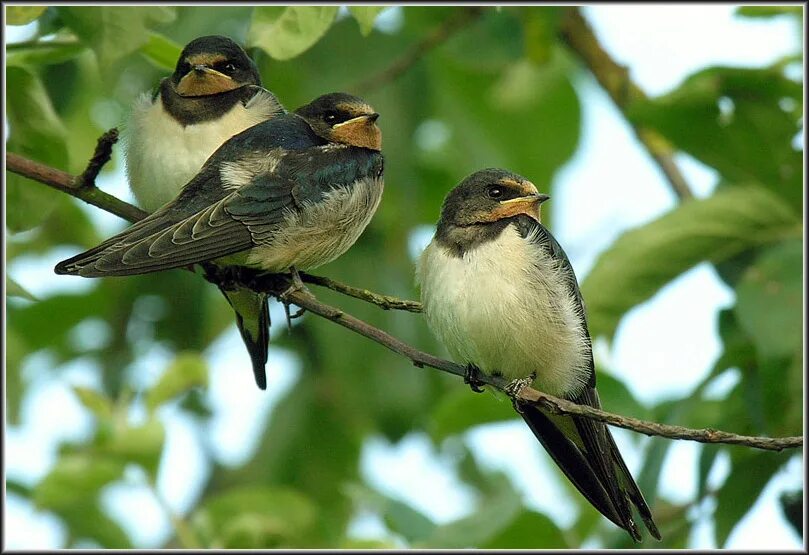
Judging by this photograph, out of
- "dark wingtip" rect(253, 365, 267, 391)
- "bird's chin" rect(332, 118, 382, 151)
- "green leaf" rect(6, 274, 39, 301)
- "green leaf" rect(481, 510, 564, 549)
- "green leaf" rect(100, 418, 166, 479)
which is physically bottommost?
"green leaf" rect(100, 418, 166, 479)

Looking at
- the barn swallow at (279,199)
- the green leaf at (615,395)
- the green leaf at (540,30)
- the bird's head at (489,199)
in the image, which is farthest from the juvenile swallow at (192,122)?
the green leaf at (540,30)

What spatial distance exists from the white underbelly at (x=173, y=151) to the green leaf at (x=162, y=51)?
0.33 feet

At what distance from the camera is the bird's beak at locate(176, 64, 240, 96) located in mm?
2457

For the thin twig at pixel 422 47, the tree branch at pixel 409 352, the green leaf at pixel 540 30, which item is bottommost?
the tree branch at pixel 409 352

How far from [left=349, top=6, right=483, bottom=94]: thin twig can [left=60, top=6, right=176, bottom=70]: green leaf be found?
1.78 m

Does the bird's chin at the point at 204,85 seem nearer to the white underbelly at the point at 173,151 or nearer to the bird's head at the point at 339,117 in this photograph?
the white underbelly at the point at 173,151

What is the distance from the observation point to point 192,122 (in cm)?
256

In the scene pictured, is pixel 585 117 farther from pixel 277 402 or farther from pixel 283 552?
pixel 283 552

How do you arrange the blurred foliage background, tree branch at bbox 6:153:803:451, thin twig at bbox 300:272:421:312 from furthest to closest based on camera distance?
the blurred foliage background
thin twig at bbox 300:272:421:312
tree branch at bbox 6:153:803:451

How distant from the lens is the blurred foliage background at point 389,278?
2967 millimetres

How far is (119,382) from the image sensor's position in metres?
4.62

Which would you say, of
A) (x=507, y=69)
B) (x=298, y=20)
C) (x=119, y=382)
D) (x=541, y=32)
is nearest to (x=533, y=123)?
(x=507, y=69)

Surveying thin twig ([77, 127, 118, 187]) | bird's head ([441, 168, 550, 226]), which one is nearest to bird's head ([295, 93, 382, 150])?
bird's head ([441, 168, 550, 226])

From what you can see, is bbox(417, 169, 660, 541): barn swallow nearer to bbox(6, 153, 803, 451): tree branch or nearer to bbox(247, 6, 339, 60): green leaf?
bbox(6, 153, 803, 451): tree branch
